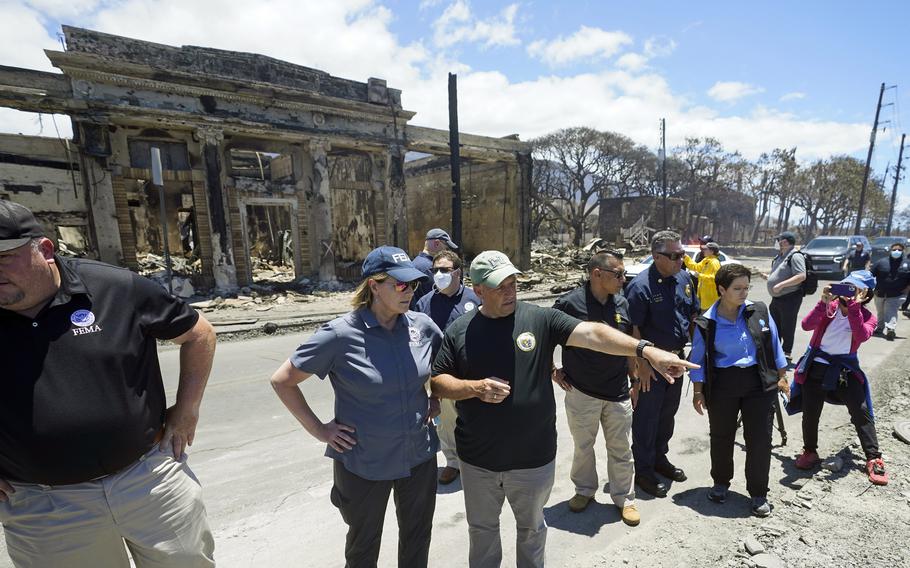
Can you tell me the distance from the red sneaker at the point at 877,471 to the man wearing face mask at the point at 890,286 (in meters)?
6.51

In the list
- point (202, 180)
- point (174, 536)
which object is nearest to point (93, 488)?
point (174, 536)

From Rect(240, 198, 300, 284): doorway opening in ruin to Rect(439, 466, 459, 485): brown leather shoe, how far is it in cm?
1349

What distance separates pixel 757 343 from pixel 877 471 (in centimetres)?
158

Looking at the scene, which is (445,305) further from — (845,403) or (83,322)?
(845,403)

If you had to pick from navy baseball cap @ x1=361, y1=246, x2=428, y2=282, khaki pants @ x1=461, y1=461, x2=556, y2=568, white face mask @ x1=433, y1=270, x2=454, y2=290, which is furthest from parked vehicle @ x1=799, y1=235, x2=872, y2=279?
navy baseball cap @ x1=361, y1=246, x2=428, y2=282

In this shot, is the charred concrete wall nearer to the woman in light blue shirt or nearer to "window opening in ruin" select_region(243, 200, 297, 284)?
"window opening in ruin" select_region(243, 200, 297, 284)

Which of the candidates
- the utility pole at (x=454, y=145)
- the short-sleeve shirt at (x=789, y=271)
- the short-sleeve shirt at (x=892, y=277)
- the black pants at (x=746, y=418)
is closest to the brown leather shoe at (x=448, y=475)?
the black pants at (x=746, y=418)

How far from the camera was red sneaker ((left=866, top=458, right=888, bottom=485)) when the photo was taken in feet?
11.1

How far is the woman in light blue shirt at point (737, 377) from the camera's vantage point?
3146mm

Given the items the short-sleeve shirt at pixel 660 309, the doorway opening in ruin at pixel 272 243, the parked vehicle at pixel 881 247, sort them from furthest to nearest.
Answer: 1. the parked vehicle at pixel 881 247
2. the doorway opening in ruin at pixel 272 243
3. the short-sleeve shirt at pixel 660 309

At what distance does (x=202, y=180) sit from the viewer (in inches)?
538

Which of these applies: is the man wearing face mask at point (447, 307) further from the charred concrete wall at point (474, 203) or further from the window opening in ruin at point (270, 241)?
the charred concrete wall at point (474, 203)

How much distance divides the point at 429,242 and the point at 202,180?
37.9 feet

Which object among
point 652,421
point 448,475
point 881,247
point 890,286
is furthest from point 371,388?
point 881,247
